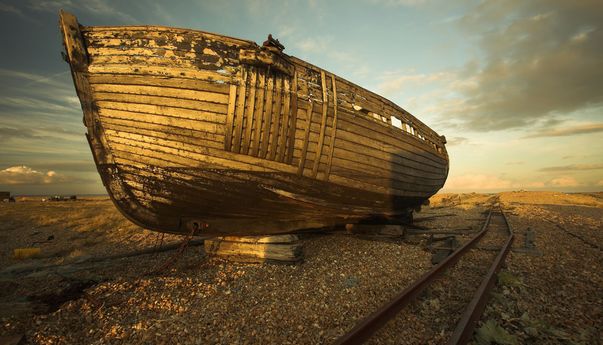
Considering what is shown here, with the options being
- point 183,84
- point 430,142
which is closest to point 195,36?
point 183,84

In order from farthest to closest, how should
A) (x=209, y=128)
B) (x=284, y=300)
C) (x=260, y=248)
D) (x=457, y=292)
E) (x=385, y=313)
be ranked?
(x=260, y=248) → (x=209, y=128) → (x=457, y=292) → (x=284, y=300) → (x=385, y=313)

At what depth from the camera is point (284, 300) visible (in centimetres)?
425

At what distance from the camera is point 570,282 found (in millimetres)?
4773

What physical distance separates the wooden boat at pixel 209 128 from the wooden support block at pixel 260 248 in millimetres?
264

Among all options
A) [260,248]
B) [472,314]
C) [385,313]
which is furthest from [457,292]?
[260,248]

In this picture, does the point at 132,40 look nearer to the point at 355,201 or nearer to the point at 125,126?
the point at 125,126

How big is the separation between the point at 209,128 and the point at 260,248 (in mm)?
2572

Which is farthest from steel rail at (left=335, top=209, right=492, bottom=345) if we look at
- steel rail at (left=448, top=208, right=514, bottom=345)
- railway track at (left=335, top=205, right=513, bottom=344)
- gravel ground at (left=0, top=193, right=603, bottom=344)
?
steel rail at (left=448, top=208, right=514, bottom=345)

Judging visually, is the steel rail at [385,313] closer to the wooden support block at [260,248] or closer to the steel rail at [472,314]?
the steel rail at [472,314]

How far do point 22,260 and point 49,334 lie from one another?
6.93 metres

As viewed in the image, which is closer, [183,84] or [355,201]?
[183,84]

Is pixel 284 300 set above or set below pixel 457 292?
below

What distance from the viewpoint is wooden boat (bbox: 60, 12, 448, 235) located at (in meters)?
5.16

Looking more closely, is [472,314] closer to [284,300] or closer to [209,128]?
[284,300]
